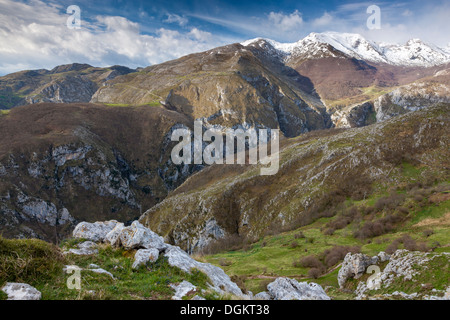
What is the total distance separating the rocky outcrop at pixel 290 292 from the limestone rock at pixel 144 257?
6033 mm

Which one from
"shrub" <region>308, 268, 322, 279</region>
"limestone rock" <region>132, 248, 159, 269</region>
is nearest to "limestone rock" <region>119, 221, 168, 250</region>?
"limestone rock" <region>132, 248, 159, 269</region>

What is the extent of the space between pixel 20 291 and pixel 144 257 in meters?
5.29

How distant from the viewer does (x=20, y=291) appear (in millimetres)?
7730

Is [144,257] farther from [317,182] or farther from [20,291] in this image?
[317,182]

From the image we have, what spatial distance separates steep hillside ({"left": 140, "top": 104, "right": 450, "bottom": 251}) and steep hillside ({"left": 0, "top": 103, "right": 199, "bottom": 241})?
9351 cm

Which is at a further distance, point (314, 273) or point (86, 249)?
point (314, 273)

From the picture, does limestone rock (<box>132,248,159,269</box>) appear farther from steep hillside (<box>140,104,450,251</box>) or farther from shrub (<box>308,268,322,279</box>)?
steep hillside (<box>140,104,450,251</box>)

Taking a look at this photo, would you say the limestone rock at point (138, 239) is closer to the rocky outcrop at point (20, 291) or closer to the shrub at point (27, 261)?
the shrub at point (27, 261)

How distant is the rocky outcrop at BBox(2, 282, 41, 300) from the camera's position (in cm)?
754

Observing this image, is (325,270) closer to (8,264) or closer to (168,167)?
(8,264)

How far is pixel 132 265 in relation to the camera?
1208 centimetres

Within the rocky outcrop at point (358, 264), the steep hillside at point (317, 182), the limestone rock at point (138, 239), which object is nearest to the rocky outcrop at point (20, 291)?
the limestone rock at point (138, 239)

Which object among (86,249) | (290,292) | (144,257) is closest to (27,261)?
(144,257)

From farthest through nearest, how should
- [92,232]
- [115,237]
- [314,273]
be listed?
1. [314,273]
2. [92,232]
3. [115,237]
